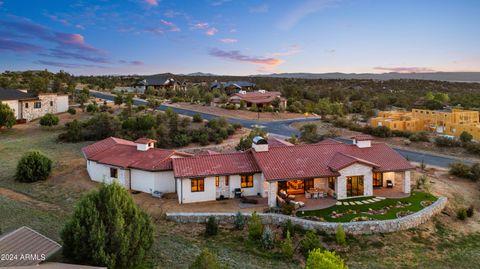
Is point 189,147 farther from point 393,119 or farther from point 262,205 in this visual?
point 393,119

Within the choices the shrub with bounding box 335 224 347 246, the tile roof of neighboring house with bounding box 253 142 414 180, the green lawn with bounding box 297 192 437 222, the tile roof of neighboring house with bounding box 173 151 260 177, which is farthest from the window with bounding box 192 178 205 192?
the shrub with bounding box 335 224 347 246

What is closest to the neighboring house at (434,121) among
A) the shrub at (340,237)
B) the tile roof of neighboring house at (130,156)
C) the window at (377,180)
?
the window at (377,180)

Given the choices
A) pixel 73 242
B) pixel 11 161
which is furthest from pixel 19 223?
pixel 11 161

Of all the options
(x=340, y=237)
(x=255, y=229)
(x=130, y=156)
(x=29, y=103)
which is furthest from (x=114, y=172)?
(x=29, y=103)

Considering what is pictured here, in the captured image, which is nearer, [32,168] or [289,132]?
[32,168]

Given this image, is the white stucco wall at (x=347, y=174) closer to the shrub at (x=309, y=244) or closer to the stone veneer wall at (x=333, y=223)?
the stone veneer wall at (x=333, y=223)

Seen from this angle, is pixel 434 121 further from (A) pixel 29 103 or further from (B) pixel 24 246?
(B) pixel 24 246

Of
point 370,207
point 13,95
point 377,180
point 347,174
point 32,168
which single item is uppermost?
point 13,95

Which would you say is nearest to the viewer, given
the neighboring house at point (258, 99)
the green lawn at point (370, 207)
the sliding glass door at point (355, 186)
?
the green lawn at point (370, 207)
